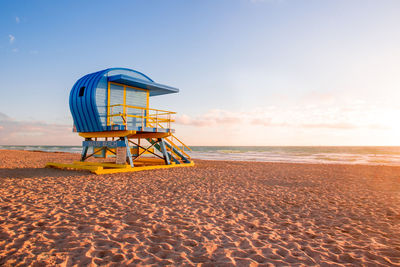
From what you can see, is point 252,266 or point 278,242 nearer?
point 252,266

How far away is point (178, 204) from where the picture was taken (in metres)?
6.91

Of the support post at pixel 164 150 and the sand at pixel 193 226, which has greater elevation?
the support post at pixel 164 150

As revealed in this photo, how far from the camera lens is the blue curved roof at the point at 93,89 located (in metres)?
12.7

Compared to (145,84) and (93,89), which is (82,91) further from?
(145,84)

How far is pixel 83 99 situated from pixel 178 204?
904cm

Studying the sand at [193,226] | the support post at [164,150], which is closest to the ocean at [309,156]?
the support post at [164,150]

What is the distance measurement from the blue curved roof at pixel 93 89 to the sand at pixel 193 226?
188 inches

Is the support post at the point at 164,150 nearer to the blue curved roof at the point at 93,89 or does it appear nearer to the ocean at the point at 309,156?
the blue curved roof at the point at 93,89

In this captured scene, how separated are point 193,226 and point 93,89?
390 inches

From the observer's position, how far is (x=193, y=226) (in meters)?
5.19

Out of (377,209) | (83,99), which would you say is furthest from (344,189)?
(83,99)

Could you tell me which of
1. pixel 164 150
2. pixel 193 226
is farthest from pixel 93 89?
pixel 193 226

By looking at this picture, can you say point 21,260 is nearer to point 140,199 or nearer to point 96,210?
point 96,210

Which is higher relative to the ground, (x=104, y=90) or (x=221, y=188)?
(x=104, y=90)
